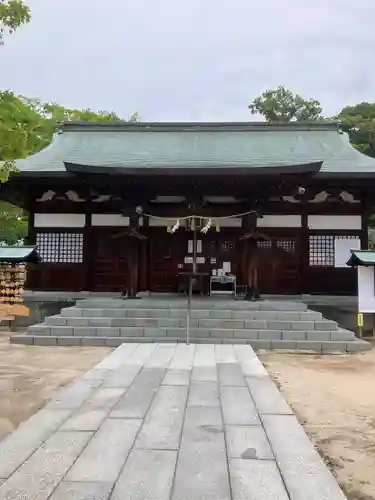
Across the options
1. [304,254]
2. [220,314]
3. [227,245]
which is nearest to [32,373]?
[220,314]

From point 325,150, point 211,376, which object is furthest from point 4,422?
point 325,150

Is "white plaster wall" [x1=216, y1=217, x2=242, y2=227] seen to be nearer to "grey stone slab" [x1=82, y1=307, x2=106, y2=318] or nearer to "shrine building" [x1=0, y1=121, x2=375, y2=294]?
"shrine building" [x1=0, y1=121, x2=375, y2=294]


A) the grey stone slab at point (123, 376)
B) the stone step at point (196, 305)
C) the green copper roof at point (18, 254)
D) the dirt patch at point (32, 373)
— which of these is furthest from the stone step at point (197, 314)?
the grey stone slab at point (123, 376)

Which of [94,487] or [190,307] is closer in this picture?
[94,487]

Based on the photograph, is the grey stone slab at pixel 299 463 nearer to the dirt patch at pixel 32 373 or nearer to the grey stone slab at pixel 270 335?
the dirt patch at pixel 32 373

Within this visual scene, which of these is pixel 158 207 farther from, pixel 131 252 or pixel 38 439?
pixel 38 439

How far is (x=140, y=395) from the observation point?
17.9 feet

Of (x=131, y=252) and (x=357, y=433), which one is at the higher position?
(x=131, y=252)

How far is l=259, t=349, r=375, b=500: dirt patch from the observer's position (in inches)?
139

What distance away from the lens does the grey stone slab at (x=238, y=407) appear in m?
4.54

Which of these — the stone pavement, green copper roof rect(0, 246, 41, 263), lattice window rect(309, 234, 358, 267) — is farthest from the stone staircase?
the stone pavement

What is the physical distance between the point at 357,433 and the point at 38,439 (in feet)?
9.31

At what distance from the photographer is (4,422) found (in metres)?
4.48

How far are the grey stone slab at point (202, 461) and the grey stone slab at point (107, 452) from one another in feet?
1.44
